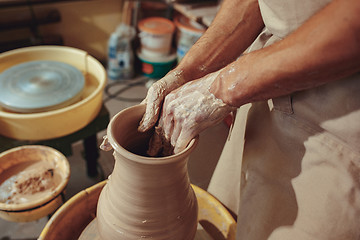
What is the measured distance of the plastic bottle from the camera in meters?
2.99

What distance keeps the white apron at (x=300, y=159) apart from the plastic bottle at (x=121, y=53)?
90.1 inches

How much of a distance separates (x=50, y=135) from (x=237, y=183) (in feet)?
3.06

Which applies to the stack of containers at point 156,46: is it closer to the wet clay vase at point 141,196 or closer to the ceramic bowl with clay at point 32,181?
the ceramic bowl with clay at point 32,181

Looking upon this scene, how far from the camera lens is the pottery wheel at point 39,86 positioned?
1495 millimetres

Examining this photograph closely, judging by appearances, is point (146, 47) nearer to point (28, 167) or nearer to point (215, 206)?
point (28, 167)

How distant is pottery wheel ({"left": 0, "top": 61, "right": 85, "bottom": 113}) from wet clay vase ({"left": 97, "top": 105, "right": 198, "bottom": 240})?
32.2 inches

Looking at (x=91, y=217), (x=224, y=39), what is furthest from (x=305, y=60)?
(x=91, y=217)

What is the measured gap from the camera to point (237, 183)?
1147 mm

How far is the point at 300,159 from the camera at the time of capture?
0.81 meters

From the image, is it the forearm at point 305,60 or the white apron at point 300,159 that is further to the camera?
the white apron at point 300,159

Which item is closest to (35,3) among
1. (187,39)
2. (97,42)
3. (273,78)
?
(97,42)

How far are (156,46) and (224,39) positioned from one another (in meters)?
2.19

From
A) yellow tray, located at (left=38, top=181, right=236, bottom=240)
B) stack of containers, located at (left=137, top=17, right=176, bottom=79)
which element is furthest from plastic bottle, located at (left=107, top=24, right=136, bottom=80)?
yellow tray, located at (left=38, top=181, right=236, bottom=240)

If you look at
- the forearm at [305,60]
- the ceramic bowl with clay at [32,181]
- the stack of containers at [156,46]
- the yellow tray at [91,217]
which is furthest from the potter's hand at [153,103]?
the stack of containers at [156,46]
